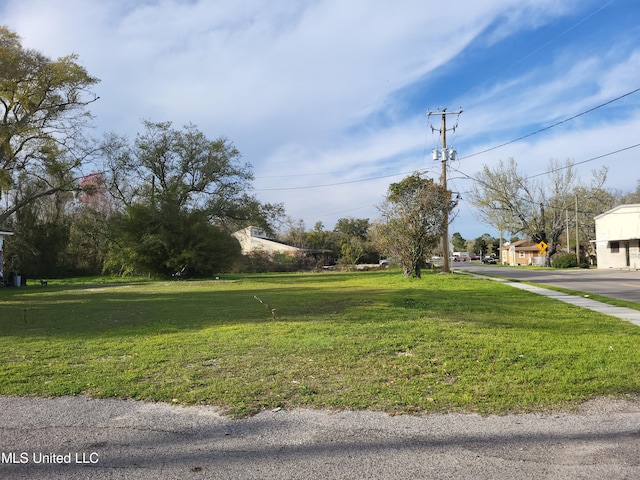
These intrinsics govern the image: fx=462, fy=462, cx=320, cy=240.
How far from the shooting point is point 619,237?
42.0 meters

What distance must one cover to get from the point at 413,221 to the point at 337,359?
1987 cm

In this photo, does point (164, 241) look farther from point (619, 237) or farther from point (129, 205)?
point (619, 237)

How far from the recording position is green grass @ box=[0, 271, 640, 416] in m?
5.18

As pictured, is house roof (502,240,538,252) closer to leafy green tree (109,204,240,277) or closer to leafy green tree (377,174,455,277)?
leafy green tree (377,174,455,277)

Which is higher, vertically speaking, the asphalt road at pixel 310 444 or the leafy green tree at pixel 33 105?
the leafy green tree at pixel 33 105

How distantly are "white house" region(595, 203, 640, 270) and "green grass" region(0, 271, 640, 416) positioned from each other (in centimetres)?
3616

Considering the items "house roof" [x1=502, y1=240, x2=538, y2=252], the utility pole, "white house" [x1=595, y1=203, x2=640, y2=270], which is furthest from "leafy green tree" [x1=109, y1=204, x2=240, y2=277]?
"house roof" [x1=502, y1=240, x2=538, y2=252]

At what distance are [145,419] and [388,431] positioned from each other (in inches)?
93.7

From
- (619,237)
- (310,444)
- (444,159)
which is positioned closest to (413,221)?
(444,159)

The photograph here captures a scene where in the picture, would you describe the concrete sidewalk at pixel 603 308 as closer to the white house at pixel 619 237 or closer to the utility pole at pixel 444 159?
the utility pole at pixel 444 159

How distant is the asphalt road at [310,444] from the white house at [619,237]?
4364 centimetres

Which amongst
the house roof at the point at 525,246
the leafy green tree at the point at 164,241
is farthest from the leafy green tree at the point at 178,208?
the house roof at the point at 525,246

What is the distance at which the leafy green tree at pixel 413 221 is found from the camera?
25.7 meters

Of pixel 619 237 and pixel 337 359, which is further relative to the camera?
pixel 619 237
